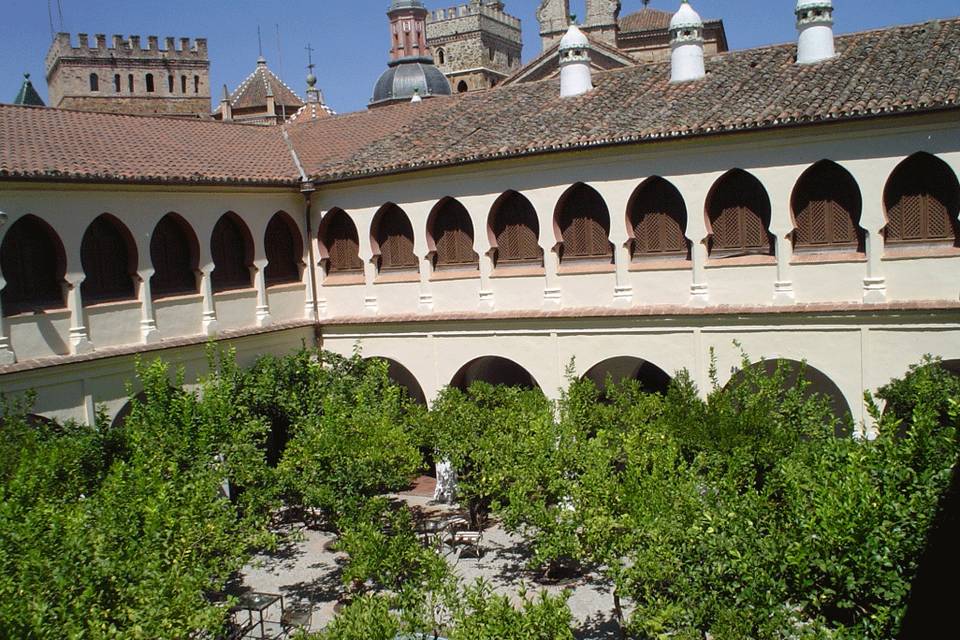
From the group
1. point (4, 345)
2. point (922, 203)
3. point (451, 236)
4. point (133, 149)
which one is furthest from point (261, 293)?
point (922, 203)

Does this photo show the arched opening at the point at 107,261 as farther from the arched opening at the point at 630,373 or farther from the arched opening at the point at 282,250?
the arched opening at the point at 630,373

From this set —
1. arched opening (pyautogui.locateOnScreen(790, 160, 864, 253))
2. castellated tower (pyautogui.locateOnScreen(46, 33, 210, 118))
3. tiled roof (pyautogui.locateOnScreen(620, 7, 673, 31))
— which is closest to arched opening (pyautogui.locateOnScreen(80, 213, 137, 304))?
arched opening (pyautogui.locateOnScreen(790, 160, 864, 253))

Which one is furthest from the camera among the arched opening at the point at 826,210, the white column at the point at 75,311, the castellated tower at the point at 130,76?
the castellated tower at the point at 130,76

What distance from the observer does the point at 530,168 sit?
19.3 m

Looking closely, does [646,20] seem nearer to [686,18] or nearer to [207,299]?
[686,18]

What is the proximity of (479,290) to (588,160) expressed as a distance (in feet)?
11.9

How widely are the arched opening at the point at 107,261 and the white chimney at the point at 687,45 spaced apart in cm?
1136

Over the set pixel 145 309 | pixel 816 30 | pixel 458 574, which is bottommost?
pixel 458 574

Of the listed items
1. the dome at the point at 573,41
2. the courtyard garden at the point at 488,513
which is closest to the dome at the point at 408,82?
the dome at the point at 573,41

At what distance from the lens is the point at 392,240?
21.4 m

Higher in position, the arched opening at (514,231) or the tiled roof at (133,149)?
the tiled roof at (133,149)

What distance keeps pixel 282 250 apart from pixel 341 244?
133cm

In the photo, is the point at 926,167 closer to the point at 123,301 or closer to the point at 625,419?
the point at 625,419

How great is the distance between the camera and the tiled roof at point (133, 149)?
55.5 feet
